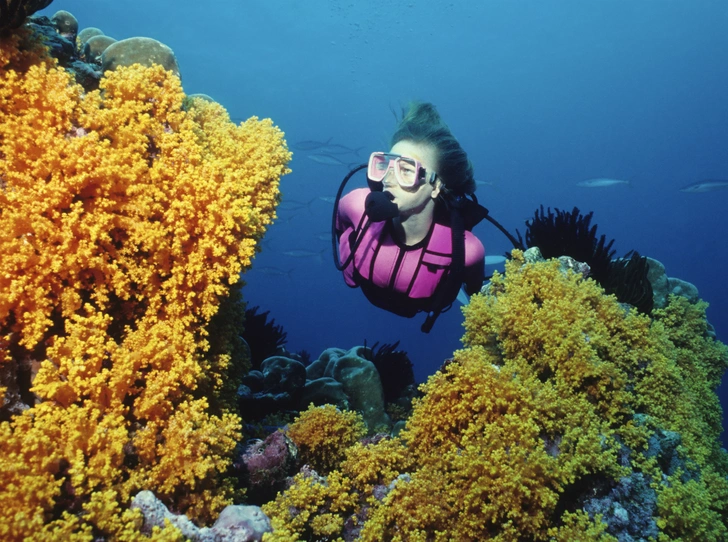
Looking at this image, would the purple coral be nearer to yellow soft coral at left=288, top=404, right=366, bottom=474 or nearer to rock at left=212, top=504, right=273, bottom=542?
yellow soft coral at left=288, top=404, right=366, bottom=474

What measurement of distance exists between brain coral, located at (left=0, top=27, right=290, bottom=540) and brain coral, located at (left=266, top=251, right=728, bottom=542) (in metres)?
0.78

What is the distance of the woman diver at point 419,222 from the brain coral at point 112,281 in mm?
1710

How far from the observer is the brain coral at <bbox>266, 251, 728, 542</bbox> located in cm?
228

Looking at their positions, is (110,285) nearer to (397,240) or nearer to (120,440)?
(120,440)

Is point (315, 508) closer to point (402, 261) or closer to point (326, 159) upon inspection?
point (402, 261)

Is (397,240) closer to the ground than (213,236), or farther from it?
farther from it

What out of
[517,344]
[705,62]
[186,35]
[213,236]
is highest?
[705,62]

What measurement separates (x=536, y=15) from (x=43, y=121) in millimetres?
70411

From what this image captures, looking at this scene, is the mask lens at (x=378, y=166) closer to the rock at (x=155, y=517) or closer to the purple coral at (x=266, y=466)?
the purple coral at (x=266, y=466)

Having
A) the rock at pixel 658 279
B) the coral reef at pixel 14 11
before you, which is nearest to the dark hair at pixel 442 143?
the coral reef at pixel 14 11

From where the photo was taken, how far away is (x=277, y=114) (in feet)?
253

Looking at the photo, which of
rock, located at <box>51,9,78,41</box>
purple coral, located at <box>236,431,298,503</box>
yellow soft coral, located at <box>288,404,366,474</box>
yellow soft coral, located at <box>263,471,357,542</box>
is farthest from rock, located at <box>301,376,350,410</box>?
rock, located at <box>51,9,78,41</box>

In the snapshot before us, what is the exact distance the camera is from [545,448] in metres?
2.50

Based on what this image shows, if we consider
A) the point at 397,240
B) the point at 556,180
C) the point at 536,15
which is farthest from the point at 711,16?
the point at 397,240
